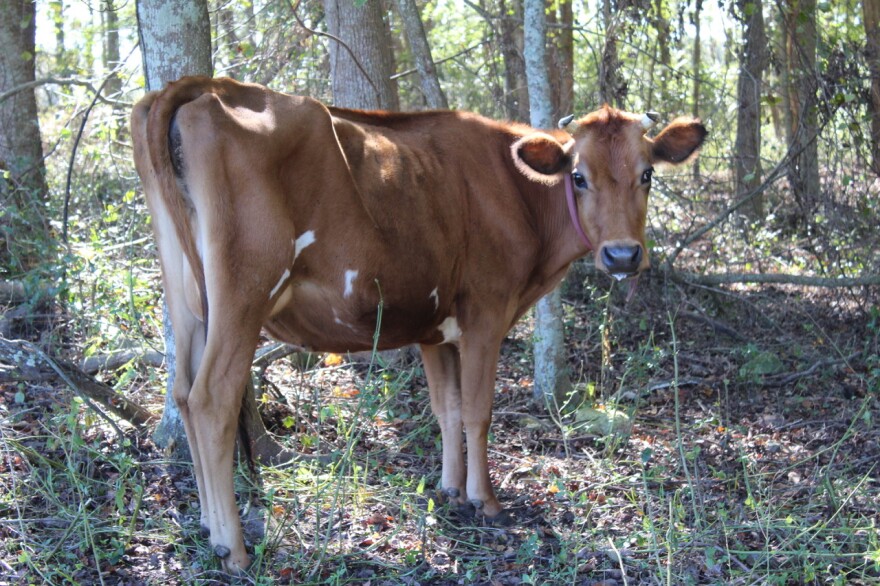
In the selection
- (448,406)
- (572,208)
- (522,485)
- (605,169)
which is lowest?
(522,485)

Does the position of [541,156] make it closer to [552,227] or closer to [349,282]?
[552,227]

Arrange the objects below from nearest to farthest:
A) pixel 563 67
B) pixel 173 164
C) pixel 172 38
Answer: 1. pixel 173 164
2. pixel 172 38
3. pixel 563 67

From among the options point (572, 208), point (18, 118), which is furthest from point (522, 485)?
point (18, 118)

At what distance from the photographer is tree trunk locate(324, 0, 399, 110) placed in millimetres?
7855

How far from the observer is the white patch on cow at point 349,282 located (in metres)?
5.10

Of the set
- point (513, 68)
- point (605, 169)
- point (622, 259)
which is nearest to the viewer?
point (622, 259)

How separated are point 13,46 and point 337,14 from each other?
13.8 ft

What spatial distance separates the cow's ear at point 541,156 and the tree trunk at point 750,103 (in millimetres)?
2704

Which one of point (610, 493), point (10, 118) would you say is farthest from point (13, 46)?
point (610, 493)

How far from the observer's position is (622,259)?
5551mm

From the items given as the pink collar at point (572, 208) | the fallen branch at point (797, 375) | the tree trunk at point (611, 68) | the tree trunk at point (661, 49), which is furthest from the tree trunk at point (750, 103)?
the pink collar at point (572, 208)

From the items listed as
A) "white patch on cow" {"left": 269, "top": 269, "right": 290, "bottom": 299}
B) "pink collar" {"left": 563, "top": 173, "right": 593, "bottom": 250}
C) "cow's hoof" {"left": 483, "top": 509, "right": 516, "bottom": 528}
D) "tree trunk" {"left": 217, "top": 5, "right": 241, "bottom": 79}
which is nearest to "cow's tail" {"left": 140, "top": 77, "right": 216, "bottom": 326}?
"white patch on cow" {"left": 269, "top": 269, "right": 290, "bottom": 299}

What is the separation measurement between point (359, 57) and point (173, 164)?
357 centimetres

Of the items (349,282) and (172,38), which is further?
(172,38)
